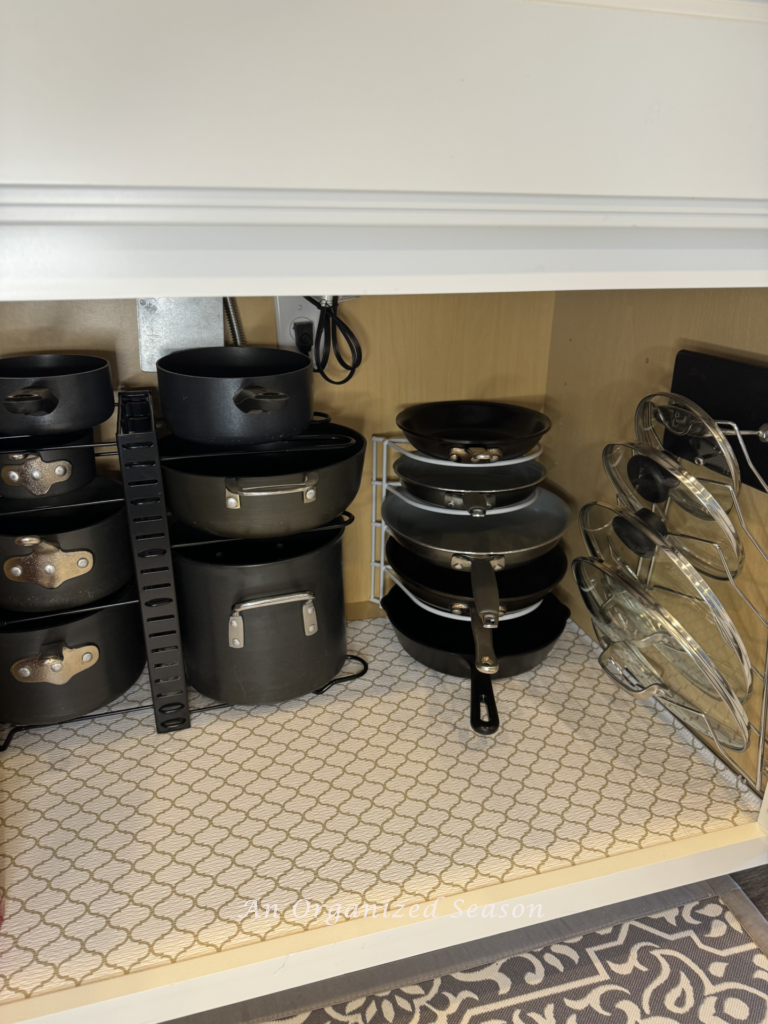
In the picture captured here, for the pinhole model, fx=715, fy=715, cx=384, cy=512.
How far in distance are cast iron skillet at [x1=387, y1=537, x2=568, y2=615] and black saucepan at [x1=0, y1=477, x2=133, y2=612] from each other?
408 mm

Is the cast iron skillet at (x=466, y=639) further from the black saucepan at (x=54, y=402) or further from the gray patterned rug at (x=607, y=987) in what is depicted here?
the black saucepan at (x=54, y=402)

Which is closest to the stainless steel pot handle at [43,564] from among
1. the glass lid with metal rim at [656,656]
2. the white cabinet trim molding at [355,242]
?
the white cabinet trim molding at [355,242]

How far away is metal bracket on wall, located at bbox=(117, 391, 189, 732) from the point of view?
0.83 meters

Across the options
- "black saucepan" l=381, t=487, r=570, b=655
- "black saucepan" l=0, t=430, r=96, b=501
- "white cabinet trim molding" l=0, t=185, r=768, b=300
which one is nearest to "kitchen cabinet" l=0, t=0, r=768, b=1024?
"white cabinet trim molding" l=0, t=185, r=768, b=300

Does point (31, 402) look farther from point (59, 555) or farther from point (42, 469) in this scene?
point (59, 555)

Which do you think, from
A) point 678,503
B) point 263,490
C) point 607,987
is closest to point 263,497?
point 263,490

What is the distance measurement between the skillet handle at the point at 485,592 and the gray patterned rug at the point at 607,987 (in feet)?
1.31

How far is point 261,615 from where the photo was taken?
0.94 meters

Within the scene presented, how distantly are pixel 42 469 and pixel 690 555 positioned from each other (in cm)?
78

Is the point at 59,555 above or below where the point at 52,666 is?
above

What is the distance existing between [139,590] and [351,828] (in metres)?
0.39

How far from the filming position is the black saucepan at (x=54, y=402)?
0.81 m

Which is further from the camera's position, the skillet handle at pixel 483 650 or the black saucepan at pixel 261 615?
the black saucepan at pixel 261 615

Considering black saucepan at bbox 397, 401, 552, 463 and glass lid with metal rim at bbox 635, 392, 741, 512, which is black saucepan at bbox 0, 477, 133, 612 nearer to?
black saucepan at bbox 397, 401, 552, 463
